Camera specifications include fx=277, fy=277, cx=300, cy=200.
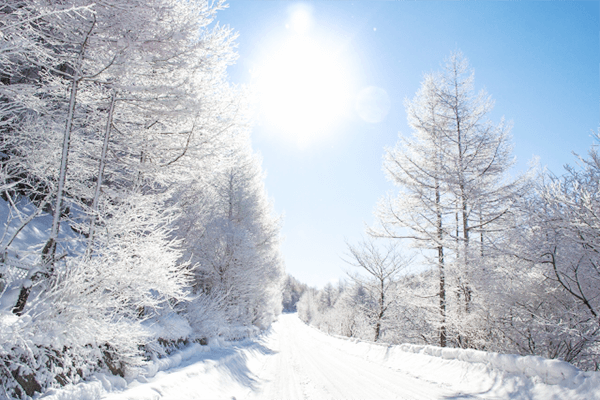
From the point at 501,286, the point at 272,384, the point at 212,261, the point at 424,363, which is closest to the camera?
the point at 501,286

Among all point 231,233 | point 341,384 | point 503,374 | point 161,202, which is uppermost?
point 231,233

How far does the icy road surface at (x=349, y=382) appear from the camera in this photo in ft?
13.0

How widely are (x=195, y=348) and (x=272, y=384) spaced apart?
224 cm

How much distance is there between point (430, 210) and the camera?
9109 mm

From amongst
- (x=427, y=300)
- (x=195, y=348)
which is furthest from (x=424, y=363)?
(x=195, y=348)

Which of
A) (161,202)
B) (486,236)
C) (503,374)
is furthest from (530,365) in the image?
(161,202)

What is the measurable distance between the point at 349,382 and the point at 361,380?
0.34 m

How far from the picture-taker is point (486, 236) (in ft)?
18.7

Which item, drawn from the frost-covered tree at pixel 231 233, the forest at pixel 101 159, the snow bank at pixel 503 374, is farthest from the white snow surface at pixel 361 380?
the frost-covered tree at pixel 231 233

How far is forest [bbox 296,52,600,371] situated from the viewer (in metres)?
4.56

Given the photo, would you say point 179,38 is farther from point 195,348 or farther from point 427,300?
point 427,300

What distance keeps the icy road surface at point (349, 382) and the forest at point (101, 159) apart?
1.97 ft

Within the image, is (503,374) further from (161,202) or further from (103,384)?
(161,202)

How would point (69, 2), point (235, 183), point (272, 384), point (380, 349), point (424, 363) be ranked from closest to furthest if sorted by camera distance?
1. point (69, 2)
2. point (272, 384)
3. point (424, 363)
4. point (380, 349)
5. point (235, 183)
